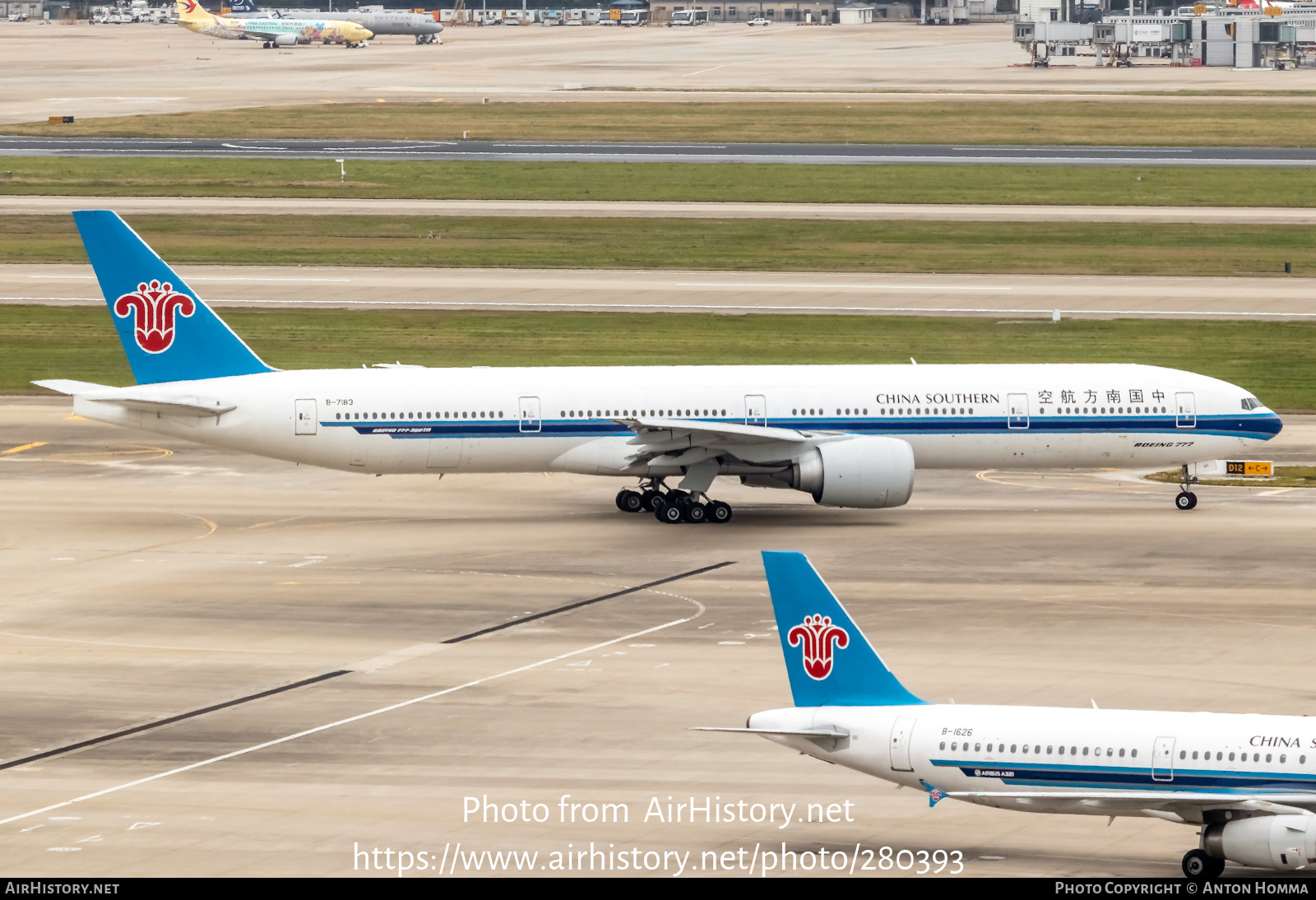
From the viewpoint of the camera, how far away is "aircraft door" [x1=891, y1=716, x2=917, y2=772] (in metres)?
29.4

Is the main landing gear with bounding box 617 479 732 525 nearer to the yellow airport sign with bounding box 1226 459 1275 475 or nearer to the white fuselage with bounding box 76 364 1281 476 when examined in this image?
the white fuselage with bounding box 76 364 1281 476

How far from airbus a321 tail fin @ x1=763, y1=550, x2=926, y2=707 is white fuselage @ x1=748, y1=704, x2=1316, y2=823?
0.87 ft

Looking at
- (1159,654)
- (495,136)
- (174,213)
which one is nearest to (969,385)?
(1159,654)

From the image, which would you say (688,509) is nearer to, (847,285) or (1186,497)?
(1186,497)

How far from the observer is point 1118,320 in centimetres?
8800

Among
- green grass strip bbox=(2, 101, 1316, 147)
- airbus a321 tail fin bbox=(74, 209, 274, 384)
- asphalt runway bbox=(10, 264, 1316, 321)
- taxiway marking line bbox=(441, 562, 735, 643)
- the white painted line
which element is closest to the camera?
taxiway marking line bbox=(441, 562, 735, 643)

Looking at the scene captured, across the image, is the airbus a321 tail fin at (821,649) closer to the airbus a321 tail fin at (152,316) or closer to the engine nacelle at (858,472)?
the engine nacelle at (858,472)

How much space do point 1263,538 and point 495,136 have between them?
109270mm

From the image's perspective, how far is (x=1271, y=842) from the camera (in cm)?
2680

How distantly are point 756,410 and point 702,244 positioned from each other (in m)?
53.3

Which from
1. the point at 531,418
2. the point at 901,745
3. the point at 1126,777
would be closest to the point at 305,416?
the point at 531,418

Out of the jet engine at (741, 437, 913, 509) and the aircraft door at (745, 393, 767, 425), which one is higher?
the aircraft door at (745, 393, 767, 425)

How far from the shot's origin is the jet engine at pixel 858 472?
56.2 meters

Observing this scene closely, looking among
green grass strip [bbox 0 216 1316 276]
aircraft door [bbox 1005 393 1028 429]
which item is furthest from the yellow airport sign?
green grass strip [bbox 0 216 1316 276]
